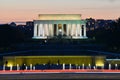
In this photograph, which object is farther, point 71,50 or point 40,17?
point 40,17

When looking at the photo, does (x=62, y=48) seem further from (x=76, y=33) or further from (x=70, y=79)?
(x=76, y=33)

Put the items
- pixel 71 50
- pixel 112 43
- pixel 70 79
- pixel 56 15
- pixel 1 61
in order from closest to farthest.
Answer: pixel 70 79, pixel 1 61, pixel 71 50, pixel 112 43, pixel 56 15

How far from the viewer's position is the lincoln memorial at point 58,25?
4370 inches

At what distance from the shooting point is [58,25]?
113m

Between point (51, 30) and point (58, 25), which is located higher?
point (58, 25)

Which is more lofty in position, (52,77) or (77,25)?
(77,25)

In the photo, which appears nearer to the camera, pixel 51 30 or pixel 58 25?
pixel 58 25

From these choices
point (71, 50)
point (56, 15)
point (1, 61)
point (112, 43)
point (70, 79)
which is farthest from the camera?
point (56, 15)

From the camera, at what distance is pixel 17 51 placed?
6656 centimetres

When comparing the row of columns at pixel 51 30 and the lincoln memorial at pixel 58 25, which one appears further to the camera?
the row of columns at pixel 51 30

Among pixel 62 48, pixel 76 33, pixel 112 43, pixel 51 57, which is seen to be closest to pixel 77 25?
pixel 76 33

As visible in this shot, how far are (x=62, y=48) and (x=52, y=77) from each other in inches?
1149

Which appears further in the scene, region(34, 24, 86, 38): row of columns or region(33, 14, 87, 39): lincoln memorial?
region(34, 24, 86, 38): row of columns

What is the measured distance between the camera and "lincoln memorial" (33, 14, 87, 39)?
111 m
